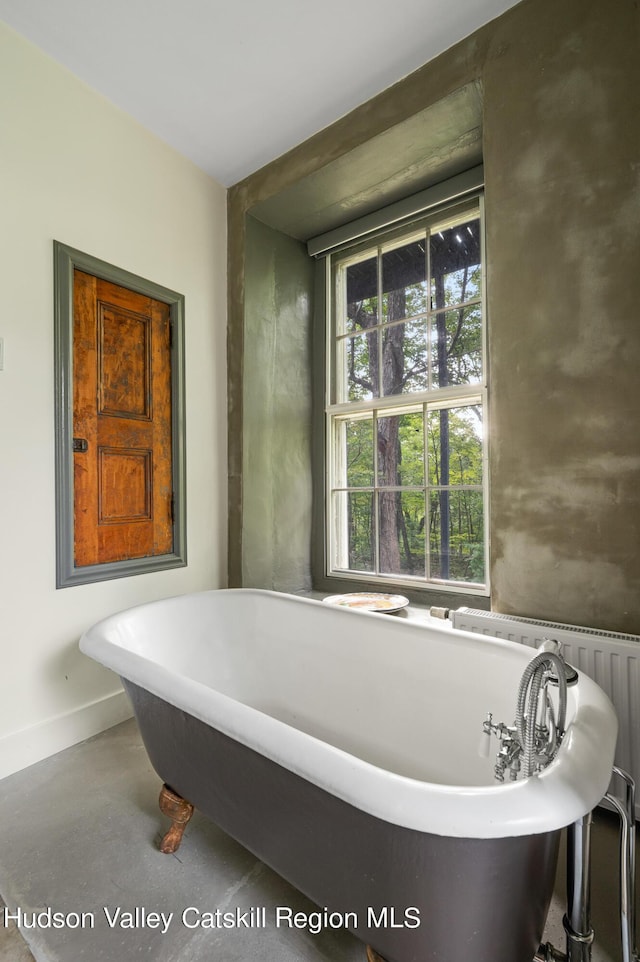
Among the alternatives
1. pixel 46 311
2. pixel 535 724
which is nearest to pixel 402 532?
pixel 535 724

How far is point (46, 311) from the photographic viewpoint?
5.58 ft

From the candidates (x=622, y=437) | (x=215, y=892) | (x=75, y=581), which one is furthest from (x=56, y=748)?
(x=622, y=437)

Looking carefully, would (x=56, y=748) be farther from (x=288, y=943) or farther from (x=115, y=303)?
(x=115, y=303)

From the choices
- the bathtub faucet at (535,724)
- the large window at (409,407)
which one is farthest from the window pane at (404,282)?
the bathtub faucet at (535,724)

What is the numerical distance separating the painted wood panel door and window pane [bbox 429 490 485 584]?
4.00ft

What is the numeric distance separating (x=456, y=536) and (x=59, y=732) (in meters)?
1.75

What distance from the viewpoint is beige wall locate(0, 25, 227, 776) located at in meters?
1.60

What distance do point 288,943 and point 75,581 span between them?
4.27ft

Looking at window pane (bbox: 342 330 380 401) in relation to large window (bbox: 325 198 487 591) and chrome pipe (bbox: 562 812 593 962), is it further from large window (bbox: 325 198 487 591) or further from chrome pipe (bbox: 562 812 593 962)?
chrome pipe (bbox: 562 812 593 962)

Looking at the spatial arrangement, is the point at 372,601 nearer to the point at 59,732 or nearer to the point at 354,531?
the point at 354,531

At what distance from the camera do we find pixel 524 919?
2.43 feet

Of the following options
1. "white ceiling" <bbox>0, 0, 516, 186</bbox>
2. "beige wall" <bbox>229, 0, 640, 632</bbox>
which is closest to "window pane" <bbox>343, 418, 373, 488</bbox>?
"beige wall" <bbox>229, 0, 640, 632</bbox>

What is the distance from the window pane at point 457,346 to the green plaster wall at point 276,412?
73 centimetres

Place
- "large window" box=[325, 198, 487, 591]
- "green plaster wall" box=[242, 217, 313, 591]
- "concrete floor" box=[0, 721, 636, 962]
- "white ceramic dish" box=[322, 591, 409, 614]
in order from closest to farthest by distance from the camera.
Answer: "concrete floor" box=[0, 721, 636, 962] → "white ceramic dish" box=[322, 591, 409, 614] → "large window" box=[325, 198, 487, 591] → "green plaster wall" box=[242, 217, 313, 591]
